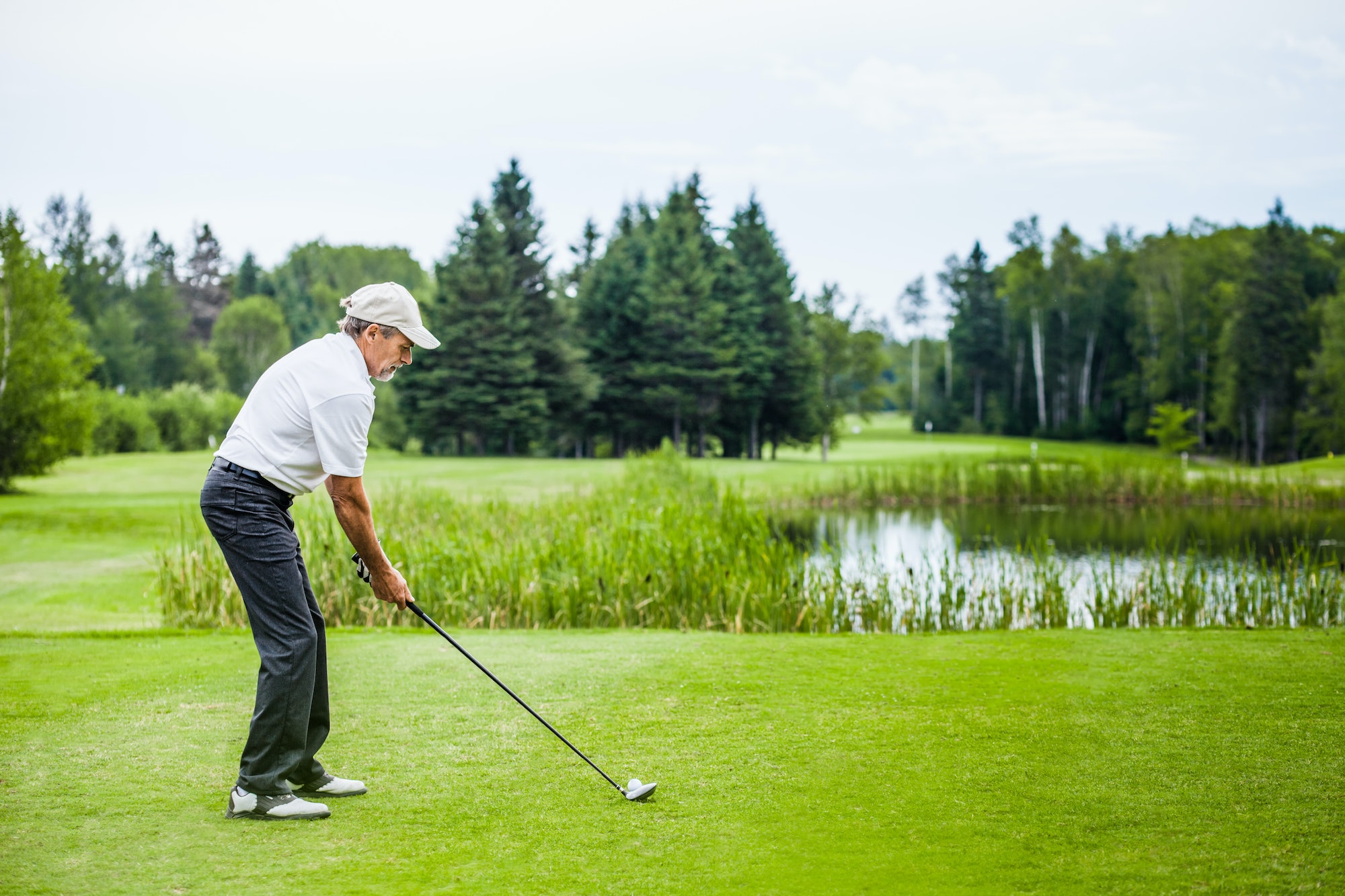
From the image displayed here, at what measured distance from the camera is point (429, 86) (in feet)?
108

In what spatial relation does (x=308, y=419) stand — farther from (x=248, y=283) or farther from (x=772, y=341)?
(x=248, y=283)

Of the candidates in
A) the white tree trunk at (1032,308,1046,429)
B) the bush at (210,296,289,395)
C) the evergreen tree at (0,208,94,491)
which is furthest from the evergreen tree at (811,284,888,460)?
the bush at (210,296,289,395)

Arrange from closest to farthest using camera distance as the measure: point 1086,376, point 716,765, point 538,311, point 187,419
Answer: point 716,765 < point 187,419 < point 538,311 < point 1086,376

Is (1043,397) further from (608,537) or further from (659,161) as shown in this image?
(608,537)

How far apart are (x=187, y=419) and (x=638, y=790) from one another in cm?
3911

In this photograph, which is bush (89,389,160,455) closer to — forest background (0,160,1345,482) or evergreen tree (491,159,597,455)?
forest background (0,160,1345,482)

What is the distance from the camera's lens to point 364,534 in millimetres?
3623

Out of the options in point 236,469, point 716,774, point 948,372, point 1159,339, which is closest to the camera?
point 236,469

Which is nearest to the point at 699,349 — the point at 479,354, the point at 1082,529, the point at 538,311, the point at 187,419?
the point at 538,311

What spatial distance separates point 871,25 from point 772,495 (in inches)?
544

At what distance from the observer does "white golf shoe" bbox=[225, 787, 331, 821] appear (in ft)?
11.6

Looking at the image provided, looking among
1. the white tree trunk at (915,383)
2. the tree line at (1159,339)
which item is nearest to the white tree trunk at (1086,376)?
the tree line at (1159,339)

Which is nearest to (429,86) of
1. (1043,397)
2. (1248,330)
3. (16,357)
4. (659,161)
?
(16,357)

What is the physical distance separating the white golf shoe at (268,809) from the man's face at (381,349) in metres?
1.45
